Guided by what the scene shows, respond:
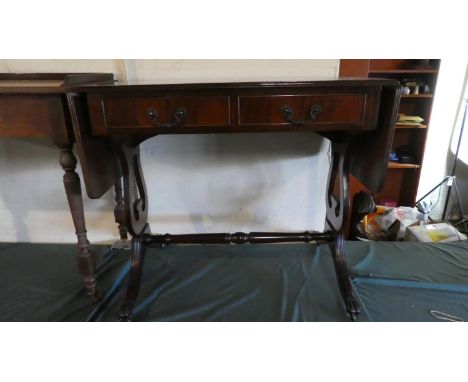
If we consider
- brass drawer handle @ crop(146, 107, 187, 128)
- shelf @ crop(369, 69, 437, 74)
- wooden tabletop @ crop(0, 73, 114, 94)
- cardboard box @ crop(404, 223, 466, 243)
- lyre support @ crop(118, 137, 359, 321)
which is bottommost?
cardboard box @ crop(404, 223, 466, 243)

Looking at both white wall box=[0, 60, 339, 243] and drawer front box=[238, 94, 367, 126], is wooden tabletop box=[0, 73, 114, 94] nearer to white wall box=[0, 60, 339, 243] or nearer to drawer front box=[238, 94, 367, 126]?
white wall box=[0, 60, 339, 243]

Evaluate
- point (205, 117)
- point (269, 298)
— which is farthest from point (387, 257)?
point (205, 117)

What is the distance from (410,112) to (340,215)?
86.7 inches

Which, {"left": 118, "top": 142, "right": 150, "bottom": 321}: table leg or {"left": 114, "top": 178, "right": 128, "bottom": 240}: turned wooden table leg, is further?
{"left": 114, "top": 178, "right": 128, "bottom": 240}: turned wooden table leg

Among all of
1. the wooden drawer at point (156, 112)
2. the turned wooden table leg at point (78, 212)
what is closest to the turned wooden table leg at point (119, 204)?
the turned wooden table leg at point (78, 212)

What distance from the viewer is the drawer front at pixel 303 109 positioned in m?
0.96

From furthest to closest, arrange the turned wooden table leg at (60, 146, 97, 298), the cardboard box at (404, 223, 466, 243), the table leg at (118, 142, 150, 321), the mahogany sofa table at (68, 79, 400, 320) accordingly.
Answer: the cardboard box at (404, 223, 466, 243) → the table leg at (118, 142, 150, 321) → the turned wooden table leg at (60, 146, 97, 298) → the mahogany sofa table at (68, 79, 400, 320)

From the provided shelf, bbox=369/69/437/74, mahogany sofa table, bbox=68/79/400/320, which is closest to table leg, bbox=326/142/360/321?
mahogany sofa table, bbox=68/79/400/320

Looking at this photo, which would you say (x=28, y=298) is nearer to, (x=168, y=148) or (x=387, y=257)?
(x=168, y=148)

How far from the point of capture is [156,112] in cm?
97

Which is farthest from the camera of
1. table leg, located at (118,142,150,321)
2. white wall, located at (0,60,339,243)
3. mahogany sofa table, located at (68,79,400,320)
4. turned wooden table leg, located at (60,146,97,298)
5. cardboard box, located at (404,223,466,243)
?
cardboard box, located at (404,223,466,243)

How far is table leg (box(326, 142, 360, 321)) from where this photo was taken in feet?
3.93

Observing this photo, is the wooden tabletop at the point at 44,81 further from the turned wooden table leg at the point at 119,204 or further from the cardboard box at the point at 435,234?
the cardboard box at the point at 435,234

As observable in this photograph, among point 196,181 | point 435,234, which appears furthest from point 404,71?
point 196,181
